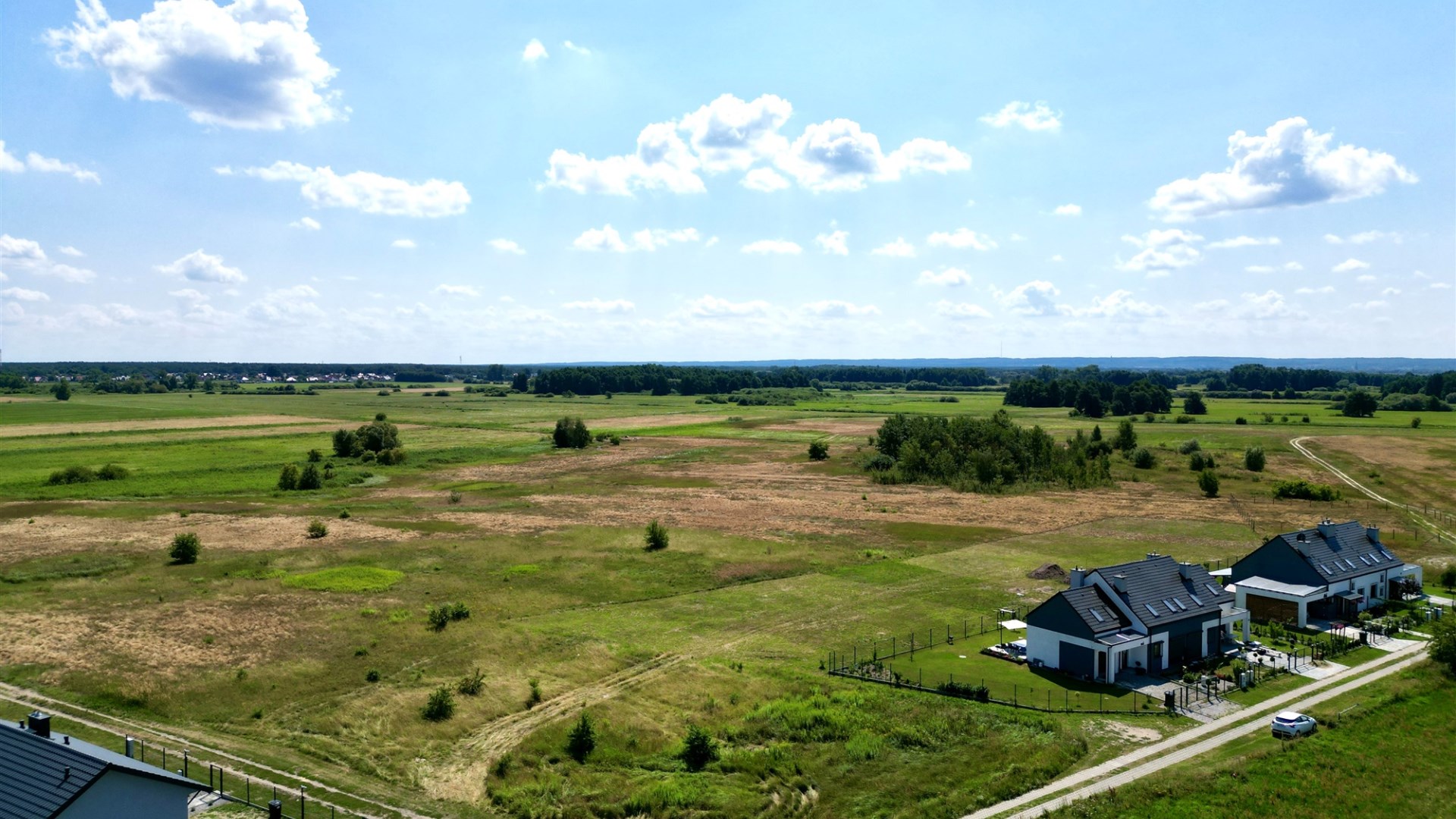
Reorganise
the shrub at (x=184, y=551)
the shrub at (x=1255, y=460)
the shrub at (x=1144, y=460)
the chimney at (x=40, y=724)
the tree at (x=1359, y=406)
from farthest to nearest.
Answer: the tree at (x=1359, y=406)
the shrub at (x=1144, y=460)
the shrub at (x=1255, y=460)
the shrub at (x=184, y=551)
the chimney at (x=40, y=724)

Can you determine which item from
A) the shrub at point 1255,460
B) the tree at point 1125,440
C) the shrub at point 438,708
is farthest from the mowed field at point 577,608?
the tree at point 1125,440

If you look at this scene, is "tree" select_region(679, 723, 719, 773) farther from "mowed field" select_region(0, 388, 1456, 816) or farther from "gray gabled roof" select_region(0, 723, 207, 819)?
"gray gabled roof" select_region(0, 723, 207, 819)

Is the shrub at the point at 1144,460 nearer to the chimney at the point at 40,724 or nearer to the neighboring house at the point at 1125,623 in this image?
the neighboring house at the point at 1125,623

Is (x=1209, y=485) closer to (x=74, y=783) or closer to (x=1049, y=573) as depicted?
(x=1049, y=573)

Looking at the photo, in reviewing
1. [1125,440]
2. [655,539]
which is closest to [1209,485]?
[1125,440]

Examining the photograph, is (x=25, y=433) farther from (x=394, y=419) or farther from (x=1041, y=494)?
(x=1041, y=494)

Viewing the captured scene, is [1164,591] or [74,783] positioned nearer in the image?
[74,783]

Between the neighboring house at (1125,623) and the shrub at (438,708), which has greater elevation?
the neighboring house at (1125,623)
